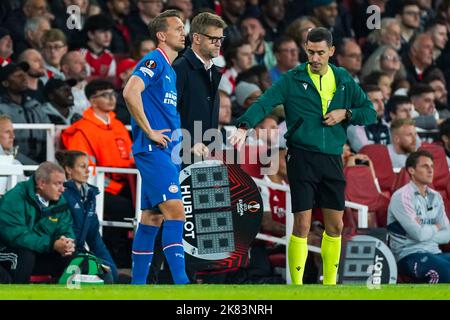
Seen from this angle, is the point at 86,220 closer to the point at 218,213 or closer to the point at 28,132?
the point at 218,213

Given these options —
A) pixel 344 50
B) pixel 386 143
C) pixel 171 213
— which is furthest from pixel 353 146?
pixel 171 213

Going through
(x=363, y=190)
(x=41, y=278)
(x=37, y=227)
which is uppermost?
(x=363, y=190)

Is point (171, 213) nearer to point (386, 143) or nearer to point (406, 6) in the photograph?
point (386, 143)

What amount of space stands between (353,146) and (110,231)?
307 cm

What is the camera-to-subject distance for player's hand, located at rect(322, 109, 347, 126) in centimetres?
1111

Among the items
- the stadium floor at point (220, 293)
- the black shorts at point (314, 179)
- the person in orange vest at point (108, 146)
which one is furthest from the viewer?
the person in orange vest at point (108, 146)

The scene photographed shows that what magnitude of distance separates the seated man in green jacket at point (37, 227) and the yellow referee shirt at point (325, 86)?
2551 millimetres

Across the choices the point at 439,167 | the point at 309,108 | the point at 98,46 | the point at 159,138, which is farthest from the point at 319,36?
the point at 98,46

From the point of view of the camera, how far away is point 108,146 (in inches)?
558

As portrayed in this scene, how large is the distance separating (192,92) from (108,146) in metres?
2.77

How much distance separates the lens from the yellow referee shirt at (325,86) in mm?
11266

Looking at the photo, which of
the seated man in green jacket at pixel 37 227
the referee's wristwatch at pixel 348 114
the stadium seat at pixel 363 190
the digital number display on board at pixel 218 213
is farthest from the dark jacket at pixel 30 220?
the stadium seat at pixel 363 190

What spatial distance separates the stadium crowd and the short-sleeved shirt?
1.46 metres

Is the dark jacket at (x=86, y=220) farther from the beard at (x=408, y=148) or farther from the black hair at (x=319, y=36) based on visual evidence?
the beard at (x=408, y=148)
